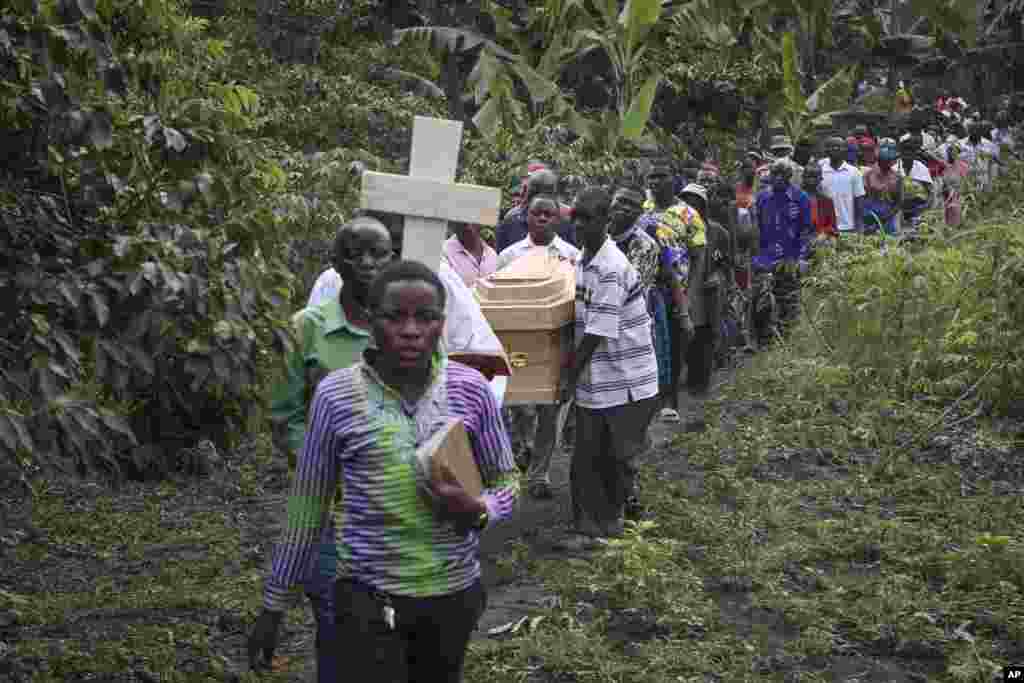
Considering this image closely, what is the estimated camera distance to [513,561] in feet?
24.9

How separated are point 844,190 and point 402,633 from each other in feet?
40.5

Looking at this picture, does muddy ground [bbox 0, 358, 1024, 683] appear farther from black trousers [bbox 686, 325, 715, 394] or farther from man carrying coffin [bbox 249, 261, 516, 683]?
man carrying coffin [bbox 249, 261, 516, 683]

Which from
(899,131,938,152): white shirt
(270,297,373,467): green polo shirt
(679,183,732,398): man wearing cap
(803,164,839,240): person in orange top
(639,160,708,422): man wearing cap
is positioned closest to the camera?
(270,297,373,467): green polo shirt

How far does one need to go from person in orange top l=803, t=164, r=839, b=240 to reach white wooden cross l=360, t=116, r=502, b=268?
996 centimetres

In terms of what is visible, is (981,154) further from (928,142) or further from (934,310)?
(928,142)

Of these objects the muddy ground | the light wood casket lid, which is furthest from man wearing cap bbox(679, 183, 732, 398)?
the light wood casket lid

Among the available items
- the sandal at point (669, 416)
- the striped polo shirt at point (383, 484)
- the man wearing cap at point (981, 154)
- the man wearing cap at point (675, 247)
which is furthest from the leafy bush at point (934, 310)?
the striped polo shirt at point (383, 484)

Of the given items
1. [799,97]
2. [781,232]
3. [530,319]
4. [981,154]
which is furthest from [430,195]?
[799,97]

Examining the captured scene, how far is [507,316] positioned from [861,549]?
2.05m

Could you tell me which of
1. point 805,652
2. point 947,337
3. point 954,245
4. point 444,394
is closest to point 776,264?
point 954,245

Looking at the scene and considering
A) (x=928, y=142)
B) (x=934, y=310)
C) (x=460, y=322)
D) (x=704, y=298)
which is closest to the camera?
(x=460, y=322)

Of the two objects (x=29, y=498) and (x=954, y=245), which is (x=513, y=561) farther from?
(x=954, y=245)

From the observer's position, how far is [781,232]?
46.4 ft

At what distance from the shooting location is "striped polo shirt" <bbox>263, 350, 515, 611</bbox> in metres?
3.81
